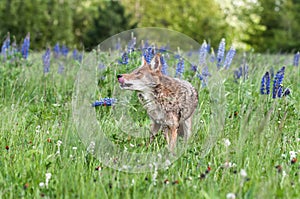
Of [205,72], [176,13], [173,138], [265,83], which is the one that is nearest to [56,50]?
[205,72]

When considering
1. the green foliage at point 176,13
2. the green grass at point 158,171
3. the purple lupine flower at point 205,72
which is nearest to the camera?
the green grass at point 158,171

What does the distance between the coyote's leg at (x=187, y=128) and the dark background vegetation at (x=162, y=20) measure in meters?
12.6

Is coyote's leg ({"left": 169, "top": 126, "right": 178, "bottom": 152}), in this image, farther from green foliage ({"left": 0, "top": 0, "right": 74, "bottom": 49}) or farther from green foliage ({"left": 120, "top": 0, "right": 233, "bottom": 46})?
green foliage ({"left": 120, "top": 0, "right": 233, "bottom": 46})

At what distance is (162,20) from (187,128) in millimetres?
27231

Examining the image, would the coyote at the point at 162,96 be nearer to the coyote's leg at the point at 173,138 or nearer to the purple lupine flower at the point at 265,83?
the coyote's leg at the point at 173,138

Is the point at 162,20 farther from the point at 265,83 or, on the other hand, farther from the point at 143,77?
the point at 143,77

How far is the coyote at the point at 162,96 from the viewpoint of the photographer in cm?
250

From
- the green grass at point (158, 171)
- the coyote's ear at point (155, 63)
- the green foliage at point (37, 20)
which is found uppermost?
the green foliage at point (37, 20)

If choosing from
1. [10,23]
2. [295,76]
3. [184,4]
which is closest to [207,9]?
[184,4]

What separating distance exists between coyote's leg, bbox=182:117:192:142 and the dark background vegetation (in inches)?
497

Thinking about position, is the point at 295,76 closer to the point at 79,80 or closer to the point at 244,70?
the point at 244,70

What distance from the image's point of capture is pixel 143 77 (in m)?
2.51

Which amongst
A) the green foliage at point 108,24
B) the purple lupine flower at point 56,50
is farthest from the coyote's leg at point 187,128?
the green foliage at point 108,24

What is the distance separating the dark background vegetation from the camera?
1870 cm
